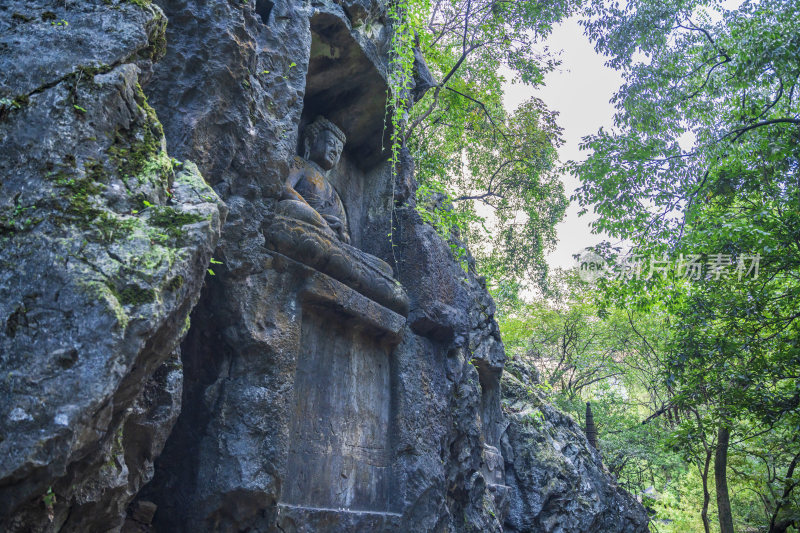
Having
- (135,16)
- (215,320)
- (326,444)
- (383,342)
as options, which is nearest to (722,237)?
(383,342)

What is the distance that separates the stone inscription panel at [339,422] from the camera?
437 cm

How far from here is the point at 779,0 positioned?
405 inches

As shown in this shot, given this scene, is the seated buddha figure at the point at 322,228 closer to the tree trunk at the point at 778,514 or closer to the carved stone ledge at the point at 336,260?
the carved stone ledge at the point at 336,260

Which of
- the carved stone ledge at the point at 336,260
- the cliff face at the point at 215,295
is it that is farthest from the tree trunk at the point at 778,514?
the carved stone ledge at the point at 336,260

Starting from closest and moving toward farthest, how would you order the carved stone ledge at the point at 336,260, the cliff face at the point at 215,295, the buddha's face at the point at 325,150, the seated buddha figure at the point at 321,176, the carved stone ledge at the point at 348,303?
the cliff face at the point at 215,295 → the carved stone ledge at the point at 336,260 → the carved stone ledge at the point at 348,303 → the seated buddha figure at the point at 321,176 → the buddha's face at the point at 325,150

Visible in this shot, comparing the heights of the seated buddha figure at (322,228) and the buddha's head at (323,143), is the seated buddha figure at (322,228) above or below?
below

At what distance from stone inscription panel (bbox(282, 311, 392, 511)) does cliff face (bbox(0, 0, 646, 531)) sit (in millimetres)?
19

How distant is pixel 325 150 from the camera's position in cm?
603

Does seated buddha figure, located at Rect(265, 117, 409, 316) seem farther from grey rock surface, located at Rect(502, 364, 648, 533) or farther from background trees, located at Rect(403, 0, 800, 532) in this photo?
grey rock surface, located at Rect(502, 364, 648, 533)

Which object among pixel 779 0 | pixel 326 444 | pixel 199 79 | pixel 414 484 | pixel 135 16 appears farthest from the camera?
pixel 779 0

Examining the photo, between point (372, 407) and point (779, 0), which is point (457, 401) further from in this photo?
point (779, 0)

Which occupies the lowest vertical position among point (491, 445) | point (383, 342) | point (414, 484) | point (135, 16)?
point (414, 484)

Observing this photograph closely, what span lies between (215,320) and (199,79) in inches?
64.6

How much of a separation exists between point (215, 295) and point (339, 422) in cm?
151
